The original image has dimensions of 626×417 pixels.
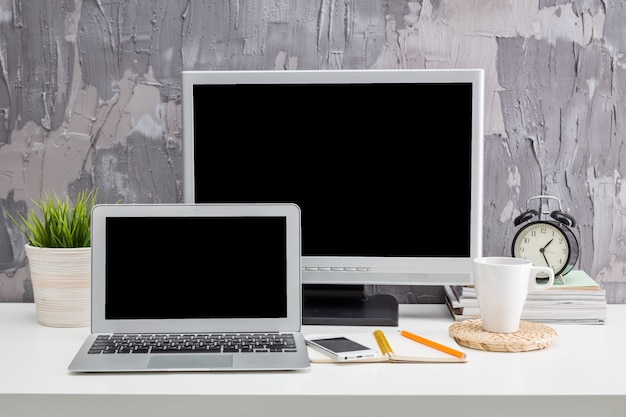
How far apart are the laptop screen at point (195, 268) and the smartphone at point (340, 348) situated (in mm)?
89

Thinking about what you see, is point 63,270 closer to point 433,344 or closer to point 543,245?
point 433,344

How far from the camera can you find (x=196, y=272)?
123cm

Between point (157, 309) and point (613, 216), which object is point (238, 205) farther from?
point (613, 216)

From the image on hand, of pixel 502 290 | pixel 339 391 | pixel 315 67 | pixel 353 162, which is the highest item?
pixel 315 67

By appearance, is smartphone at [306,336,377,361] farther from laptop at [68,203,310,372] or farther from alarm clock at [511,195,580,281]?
alarm clock at [511,195,580,281]

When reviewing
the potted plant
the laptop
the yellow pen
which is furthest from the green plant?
the yellow pen

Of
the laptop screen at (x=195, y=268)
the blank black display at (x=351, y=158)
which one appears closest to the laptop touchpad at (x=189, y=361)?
the laptop screen at (x=195, y=268)

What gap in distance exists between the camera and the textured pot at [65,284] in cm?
132

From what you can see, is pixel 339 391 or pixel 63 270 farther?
pixel 63 270

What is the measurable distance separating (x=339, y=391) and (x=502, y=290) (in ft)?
1.24

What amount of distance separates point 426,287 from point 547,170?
1.19ft

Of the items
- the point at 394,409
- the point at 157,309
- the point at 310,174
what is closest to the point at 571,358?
the point at 394,409

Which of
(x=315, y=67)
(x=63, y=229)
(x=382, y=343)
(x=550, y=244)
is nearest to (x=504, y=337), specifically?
(x=382, y=343)

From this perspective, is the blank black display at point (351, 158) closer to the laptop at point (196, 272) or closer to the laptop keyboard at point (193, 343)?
the laptop at point (196, 272)
